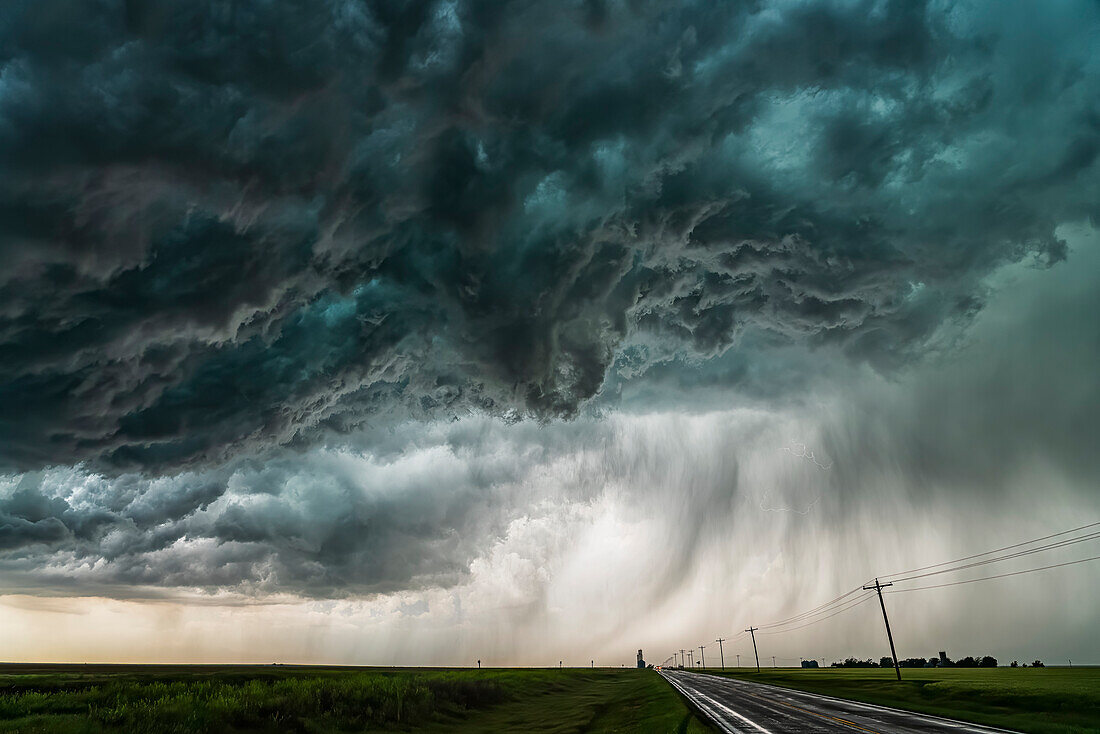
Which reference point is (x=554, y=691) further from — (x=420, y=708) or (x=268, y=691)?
(x=268, y=691)

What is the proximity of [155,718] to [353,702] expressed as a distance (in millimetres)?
15937

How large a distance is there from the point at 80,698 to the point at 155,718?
9.10 metres

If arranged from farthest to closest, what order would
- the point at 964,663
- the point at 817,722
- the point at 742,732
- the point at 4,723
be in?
1. the point at 964,663
2. the point at 817,722
3. the point at 742,732
4. the point at 4,723

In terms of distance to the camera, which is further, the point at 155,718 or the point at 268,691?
the point at 268,691

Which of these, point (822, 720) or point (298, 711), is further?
point (298, 711)

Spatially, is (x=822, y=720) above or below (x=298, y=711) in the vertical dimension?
below

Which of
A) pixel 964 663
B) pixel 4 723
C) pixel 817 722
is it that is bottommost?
pixel 964 663

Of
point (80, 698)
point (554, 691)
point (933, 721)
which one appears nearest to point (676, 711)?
point (933, 721)

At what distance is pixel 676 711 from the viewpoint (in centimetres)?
4159

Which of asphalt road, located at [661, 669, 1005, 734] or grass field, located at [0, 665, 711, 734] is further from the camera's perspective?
asphalt road, located at [661, 669, 1005, 734]

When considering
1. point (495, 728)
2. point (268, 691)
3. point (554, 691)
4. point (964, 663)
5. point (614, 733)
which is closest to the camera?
point (614, 733)

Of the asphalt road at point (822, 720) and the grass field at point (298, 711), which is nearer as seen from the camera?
the grass field at point (298, 711)

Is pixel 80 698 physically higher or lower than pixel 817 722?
higher

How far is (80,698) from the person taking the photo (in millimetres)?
32312
